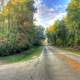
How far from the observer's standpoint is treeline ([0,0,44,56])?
106 feet

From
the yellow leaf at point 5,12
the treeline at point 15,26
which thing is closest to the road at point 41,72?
the treeline at point 15,26

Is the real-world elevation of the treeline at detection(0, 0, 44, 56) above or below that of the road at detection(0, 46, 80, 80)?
above

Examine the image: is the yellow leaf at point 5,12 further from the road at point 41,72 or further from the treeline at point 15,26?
the road at point 41,72

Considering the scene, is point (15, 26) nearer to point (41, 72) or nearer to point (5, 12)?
point (5, 12)

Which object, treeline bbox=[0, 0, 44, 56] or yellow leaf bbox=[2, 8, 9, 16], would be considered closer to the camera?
treeline bbox=[0, 0, 44, 56]

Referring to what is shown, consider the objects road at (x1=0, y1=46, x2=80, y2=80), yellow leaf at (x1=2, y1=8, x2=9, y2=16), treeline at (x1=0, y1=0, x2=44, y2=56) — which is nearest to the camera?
road at (x1=0, y1=46, x2=80, y2=80)

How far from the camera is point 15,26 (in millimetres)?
40125

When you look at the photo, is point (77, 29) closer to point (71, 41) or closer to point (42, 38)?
point (71, 41)

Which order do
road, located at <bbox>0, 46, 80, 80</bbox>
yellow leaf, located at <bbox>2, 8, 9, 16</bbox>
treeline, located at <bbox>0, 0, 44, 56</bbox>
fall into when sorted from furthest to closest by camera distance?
yellow leaf, located at <bbox>2, 8, 9, 16</bbox> → treeline, located at <bbox>0, 0, 44, 56</bbox> → road, located at <bbox>0, 46, 80, 80</bbox>

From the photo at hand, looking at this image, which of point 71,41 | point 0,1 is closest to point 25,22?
point 0,1

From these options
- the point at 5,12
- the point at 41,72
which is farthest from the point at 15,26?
the point at 41,72

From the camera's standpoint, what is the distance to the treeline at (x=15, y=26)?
32.4 metres

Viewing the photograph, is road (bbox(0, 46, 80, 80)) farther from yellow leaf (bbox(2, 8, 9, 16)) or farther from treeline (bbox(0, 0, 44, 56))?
yellow leaf (bbox(2, 8, 9, 16))

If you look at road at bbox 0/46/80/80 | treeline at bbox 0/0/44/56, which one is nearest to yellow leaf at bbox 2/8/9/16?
treeline at bbox 0/0/44/56
